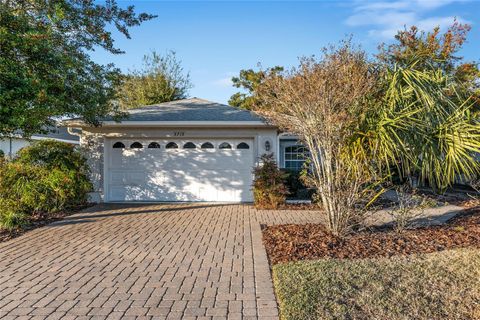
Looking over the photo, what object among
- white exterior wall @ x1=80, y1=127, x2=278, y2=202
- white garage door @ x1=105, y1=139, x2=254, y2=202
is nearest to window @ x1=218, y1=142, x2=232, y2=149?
white garage door @ x1=105, y1=139, x2=254, y2=202

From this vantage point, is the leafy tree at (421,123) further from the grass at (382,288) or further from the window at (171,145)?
the window at (171,145)

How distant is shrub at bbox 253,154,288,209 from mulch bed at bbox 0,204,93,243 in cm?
558

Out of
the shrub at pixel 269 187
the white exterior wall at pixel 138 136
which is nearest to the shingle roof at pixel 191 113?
the white exterior wall at pixel 138 136

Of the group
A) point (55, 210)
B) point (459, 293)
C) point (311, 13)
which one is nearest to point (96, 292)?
point (459, 293)

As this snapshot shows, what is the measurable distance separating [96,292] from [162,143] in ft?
28.6

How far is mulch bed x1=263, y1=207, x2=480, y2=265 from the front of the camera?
19.8 ft

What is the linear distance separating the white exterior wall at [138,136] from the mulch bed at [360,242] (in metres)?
5.00

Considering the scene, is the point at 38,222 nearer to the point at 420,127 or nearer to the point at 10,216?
the point at 10,216

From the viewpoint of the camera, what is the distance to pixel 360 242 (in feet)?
21.9

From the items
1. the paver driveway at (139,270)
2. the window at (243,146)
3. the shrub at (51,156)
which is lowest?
the paver driveway at (139,270)

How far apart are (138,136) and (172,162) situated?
1496 mm

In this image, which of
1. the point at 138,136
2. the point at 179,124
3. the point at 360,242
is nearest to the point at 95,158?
the point at 138,136

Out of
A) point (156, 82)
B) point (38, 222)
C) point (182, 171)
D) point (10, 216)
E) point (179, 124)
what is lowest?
point (38, 222)

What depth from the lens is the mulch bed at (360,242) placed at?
604cm
